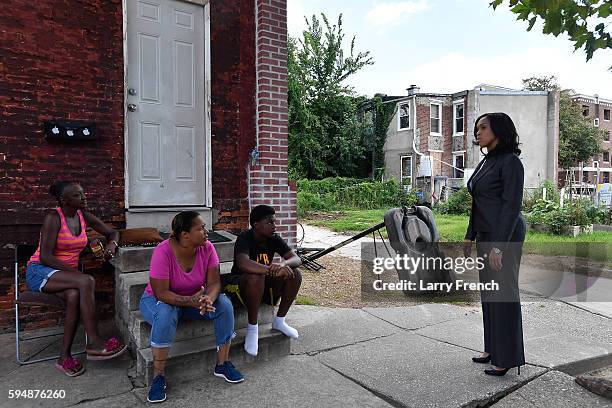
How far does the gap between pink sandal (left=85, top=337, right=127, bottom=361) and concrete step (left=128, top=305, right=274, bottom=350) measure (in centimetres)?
12

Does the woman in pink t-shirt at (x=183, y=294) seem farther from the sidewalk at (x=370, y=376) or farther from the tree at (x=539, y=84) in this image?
the tree at (x=539, y=84)

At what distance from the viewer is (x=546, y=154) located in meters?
25.0

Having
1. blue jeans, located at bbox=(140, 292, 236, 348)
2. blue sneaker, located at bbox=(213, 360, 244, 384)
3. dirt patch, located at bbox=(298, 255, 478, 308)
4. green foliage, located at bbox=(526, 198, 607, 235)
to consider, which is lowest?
dirt patch, located at bbox=(298, 255, 478, 308)

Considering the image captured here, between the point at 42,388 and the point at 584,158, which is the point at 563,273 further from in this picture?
the point at 584,158

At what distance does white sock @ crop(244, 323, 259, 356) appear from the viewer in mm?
3283

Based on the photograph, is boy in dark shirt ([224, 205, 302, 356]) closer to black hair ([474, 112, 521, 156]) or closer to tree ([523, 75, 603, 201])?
black hair ([474, 112, 521, 156])

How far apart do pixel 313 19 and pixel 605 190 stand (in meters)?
19.2

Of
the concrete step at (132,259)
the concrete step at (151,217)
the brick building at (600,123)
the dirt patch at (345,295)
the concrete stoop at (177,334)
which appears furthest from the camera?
the brick building at (600,123)

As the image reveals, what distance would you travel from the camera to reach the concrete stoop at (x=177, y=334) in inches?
120

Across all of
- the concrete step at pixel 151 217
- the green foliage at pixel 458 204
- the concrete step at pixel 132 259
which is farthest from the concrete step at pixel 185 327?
the green foliage at pixel 458 204

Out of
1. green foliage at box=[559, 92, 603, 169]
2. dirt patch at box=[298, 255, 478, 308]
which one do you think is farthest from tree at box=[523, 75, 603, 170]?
dirt patch at box=[298, 255, 478, 308]

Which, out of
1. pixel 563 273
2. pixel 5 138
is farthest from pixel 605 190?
pixel 5 138

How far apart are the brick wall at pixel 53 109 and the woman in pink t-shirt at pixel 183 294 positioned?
64.8 inches

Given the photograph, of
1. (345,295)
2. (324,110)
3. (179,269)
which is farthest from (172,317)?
(324,110)
